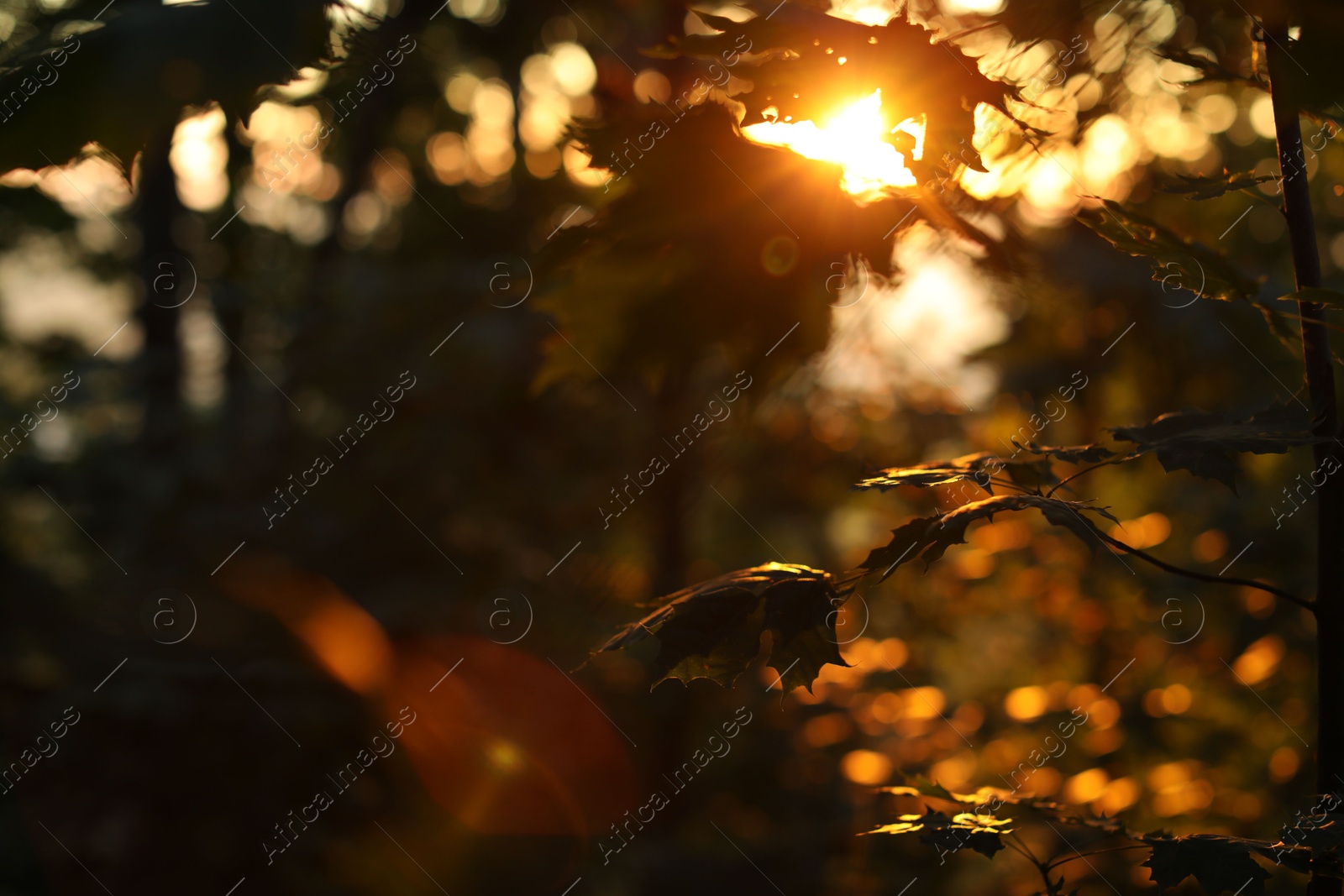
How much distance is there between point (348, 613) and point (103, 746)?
1.55 m

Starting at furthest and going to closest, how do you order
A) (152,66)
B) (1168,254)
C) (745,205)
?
(745,205)
(1168,254)
(152,66)

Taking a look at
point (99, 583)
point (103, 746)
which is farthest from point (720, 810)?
point (99, 583)

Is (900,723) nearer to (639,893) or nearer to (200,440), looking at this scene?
(639,893)

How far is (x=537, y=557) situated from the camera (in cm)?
554

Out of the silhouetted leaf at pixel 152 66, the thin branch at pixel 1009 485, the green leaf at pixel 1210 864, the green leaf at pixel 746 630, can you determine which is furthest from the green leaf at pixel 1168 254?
the silhouetted leaf at pixel 152 66

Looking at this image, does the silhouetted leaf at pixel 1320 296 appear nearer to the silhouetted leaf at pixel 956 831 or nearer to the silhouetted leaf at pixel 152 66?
the silhouetted leaf at pixel 956 831

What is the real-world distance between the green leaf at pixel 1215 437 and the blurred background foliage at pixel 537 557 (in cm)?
101

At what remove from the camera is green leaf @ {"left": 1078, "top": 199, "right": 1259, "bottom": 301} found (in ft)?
3.33

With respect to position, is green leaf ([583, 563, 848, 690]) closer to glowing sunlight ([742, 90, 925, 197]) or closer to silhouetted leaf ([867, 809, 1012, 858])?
silhouetted leaf ([867, 809, 1012, 858])

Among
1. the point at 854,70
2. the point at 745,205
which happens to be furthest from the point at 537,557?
the point at 854,70

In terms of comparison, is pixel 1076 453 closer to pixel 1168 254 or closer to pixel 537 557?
pixel 1168 254

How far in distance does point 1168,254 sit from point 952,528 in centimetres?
46

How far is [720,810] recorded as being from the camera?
18.1ft

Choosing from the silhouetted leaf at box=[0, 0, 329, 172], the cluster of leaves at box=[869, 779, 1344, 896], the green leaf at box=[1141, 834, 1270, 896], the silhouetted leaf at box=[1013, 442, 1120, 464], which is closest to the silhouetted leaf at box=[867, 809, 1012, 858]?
the cluster of leaves at box=[869, 779, 1344, 896]
